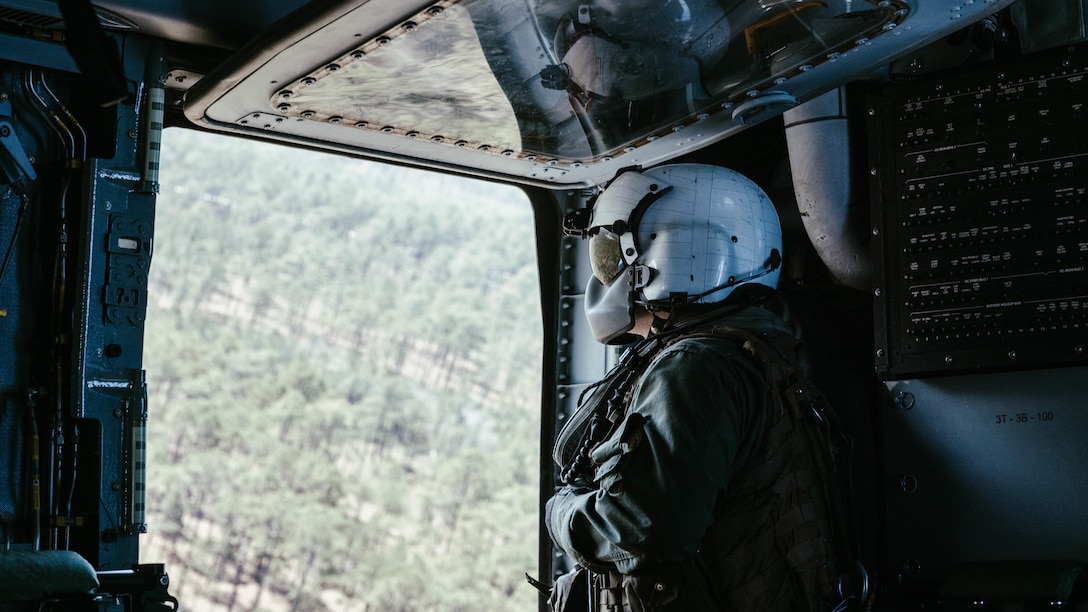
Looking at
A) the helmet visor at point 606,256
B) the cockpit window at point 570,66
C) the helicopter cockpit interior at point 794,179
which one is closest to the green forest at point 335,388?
the helicopter cockpit interior at point 794,179

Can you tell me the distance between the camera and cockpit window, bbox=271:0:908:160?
2.65 metres

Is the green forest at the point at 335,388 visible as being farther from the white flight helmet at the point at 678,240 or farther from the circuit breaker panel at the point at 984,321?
the circuit breaker panel at the point at 984,321

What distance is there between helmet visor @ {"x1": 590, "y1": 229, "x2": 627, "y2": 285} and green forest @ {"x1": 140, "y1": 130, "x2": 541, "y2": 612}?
60.9ft

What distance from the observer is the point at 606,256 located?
2797mm

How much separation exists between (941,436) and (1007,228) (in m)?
0.56

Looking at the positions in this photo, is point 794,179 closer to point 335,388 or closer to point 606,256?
point 606,256

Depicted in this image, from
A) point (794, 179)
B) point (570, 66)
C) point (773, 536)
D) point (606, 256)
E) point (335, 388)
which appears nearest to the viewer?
point (773, 536)

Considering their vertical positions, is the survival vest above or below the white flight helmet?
below

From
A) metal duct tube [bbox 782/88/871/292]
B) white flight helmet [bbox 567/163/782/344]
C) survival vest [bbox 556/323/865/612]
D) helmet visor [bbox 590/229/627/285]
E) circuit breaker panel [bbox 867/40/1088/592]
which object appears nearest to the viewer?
survival vest [bbox 556/323/865/612]

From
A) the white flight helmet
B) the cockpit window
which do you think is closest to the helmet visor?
the white flight helmet

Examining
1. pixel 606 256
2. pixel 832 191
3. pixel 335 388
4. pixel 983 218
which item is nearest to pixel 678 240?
pixel 606 256

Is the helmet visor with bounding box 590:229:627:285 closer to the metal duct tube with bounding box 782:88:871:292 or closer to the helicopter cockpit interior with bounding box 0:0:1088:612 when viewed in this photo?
the helicopter cockpit interior with bounding box 0:0:1088:612

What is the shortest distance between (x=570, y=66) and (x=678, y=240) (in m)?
0.66

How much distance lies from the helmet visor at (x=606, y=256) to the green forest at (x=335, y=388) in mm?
18563
